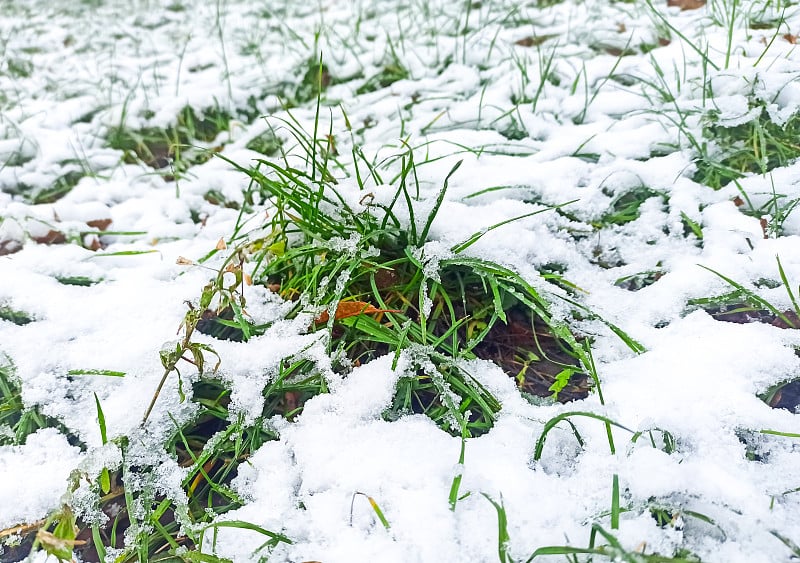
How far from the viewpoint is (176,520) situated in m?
Result: 1.05

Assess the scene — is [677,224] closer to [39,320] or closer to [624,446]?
Result: [624,446]

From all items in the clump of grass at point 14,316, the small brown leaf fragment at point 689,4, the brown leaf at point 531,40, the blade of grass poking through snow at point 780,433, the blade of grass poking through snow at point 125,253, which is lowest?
the blade of grass poking through snow at point 780,433

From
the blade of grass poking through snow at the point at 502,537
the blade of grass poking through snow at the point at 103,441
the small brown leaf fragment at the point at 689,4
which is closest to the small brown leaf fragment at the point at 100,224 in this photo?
the blade of grass poking through snow at the point at 103,441

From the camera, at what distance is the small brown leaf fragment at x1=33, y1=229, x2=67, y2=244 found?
191 cm

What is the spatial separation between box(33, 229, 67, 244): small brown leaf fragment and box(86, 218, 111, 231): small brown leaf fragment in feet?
0.36

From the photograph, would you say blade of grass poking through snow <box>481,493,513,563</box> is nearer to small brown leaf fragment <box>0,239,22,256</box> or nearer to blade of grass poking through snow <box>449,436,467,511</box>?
blade of grass poking through snow <box>449,436,467,511</box>

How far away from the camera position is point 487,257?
1.37m

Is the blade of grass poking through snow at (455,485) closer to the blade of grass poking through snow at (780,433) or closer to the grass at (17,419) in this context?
the blade of grass poking through snow at (780,433)

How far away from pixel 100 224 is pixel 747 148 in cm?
220

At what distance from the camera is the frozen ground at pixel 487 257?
3.08 ft

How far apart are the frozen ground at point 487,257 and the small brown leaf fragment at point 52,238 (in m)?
0.01

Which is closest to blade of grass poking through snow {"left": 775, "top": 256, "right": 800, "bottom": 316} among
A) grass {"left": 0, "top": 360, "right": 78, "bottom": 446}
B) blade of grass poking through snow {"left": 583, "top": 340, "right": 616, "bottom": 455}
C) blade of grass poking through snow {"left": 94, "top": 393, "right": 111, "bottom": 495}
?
blade of grass poking through snow {"left": 583, "top": 340, "right": 616, "bottom": 455}

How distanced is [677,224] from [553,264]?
0.39 metres

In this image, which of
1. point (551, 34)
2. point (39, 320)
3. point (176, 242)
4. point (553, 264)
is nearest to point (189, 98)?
point (176, 242)
